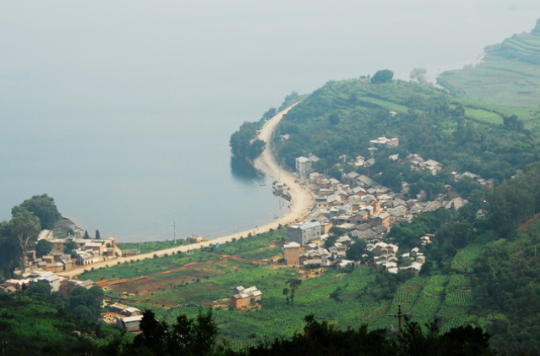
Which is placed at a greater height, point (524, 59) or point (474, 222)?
point (524, 59)

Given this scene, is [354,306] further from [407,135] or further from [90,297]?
[407,135]

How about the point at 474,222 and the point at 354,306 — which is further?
the point at 474,222

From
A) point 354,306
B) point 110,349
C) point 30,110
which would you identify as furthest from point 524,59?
point 110,349

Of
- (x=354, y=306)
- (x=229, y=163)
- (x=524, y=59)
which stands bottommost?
(x=354, y=306)

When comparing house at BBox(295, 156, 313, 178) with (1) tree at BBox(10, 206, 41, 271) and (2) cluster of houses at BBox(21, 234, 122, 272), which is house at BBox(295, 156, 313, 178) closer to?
(2) cluster of houses at BBox(21, 234, 122, 272)

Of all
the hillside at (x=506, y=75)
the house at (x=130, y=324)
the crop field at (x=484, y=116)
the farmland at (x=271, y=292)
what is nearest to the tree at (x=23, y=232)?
the farmland at (x=271, y=292)

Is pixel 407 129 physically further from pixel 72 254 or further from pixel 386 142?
pixel 72 254

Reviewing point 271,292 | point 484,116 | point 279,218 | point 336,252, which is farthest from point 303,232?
point 484,116

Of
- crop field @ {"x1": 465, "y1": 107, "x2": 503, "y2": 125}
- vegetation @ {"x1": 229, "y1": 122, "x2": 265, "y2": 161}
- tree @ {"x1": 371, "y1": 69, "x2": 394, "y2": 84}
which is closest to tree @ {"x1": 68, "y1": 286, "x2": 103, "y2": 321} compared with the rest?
vegetation @ {"x1": 229, "y1": 122, "x2": 265, "y2": 161}
